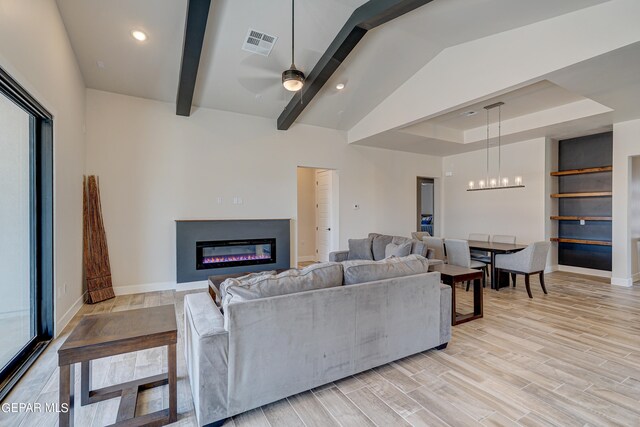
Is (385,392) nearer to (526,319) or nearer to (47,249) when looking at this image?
(526,319)

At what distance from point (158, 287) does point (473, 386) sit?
15.2 ft

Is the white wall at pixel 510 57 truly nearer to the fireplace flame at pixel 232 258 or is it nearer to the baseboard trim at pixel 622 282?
the fireplace flame at pixel 232 258

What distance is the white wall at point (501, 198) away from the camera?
6.34m

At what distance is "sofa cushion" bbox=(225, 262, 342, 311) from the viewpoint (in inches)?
78.6

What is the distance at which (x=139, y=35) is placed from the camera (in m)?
3.55

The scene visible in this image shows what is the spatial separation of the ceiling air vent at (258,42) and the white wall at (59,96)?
1953mm

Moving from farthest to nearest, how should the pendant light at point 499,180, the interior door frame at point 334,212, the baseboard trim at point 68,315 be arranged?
the interior door frame at point 334,212 → the pendant light at point 499,180 → the baseboard trim at point 68,315

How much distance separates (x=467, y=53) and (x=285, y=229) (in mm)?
4036

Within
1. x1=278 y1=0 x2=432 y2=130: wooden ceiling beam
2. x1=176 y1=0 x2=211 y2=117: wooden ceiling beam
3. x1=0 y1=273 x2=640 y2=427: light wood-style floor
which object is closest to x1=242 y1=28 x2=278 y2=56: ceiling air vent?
x1=176 y1=0 x2=211 y2=117: wooden ceiling beam

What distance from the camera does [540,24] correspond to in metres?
3.28

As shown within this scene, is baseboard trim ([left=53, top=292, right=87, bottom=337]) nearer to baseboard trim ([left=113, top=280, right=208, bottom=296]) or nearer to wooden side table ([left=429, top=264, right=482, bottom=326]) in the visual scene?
baseboard trim ([left=113, top=280, right=208, bottom=296])

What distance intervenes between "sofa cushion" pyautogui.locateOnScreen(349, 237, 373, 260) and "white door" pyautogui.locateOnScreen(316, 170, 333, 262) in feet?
3.85

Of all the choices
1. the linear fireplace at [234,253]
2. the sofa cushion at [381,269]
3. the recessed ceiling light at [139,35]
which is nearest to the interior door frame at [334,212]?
the linear fireplace at [234,253]

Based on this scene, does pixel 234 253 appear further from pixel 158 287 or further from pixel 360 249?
pixel 360 249
